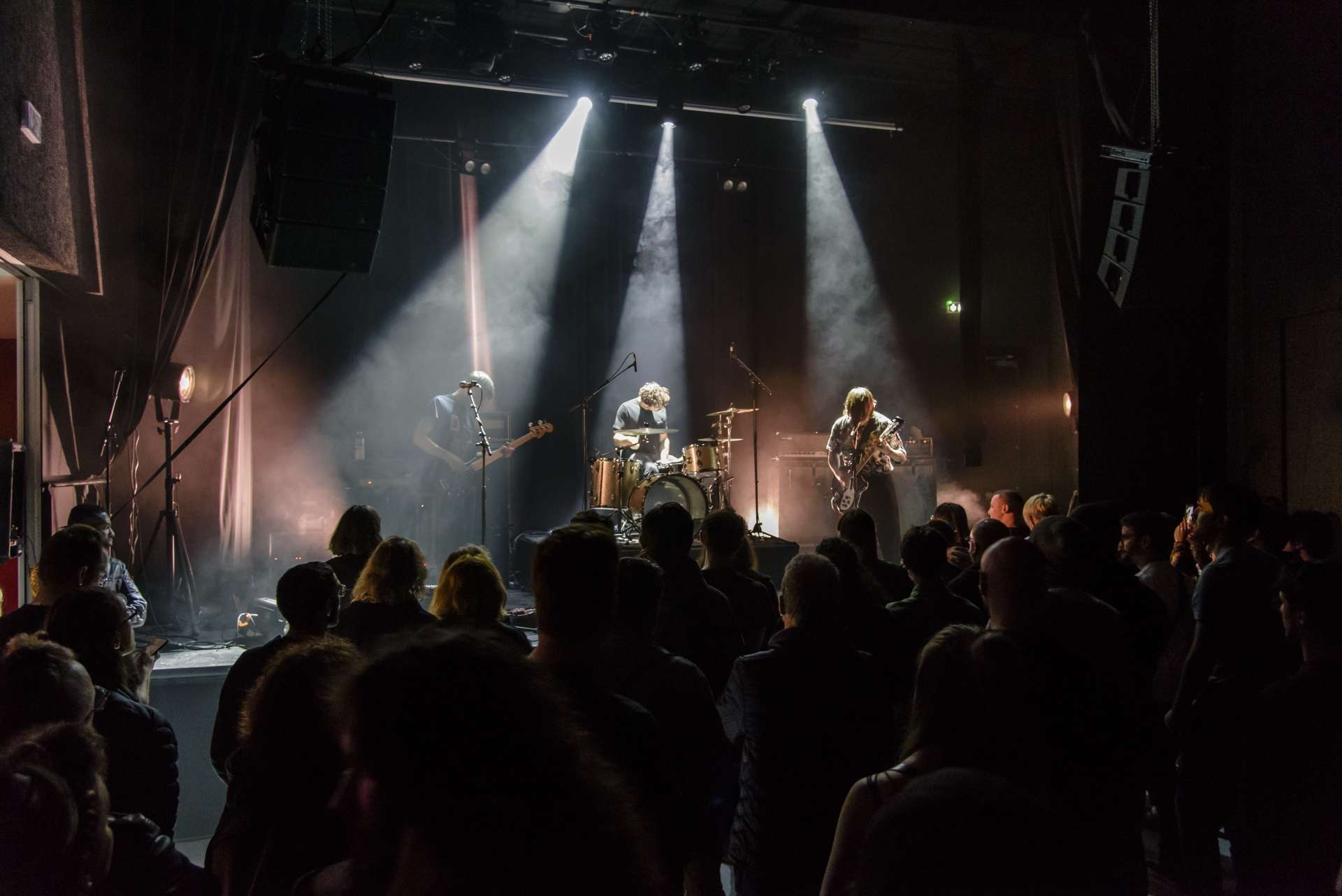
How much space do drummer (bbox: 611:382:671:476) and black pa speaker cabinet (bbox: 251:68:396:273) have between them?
5052 millimetres

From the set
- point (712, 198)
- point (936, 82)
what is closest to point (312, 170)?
point (712, 198)

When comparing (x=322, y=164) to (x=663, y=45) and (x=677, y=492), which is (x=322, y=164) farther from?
(x=663, y=45)

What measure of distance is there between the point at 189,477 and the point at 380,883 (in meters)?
8.42

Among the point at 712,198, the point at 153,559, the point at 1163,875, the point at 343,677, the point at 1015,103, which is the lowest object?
the point at 1163,875

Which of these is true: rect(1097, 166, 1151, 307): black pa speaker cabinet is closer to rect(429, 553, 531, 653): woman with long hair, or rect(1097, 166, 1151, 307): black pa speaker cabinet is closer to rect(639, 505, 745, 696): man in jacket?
rect(639, 505, 745, 696): man in jacket

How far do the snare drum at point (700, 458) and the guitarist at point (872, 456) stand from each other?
2.10 m

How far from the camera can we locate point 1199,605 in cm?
321

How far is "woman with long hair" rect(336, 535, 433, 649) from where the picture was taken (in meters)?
3.07

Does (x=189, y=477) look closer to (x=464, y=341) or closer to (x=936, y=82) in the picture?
(x=464, y=341)

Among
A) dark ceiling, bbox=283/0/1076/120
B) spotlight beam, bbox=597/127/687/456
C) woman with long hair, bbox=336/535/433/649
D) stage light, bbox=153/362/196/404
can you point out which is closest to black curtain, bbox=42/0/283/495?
stage light, bbox=153/362/196/404

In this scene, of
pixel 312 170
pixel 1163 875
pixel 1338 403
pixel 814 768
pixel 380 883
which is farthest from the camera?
pixel 1338 403

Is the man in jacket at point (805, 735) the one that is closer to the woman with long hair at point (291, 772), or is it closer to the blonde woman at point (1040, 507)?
the woman with long hair at point (291, 772)

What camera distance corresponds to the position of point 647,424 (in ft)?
34.0

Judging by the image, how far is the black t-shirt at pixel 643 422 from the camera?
1003 cm
